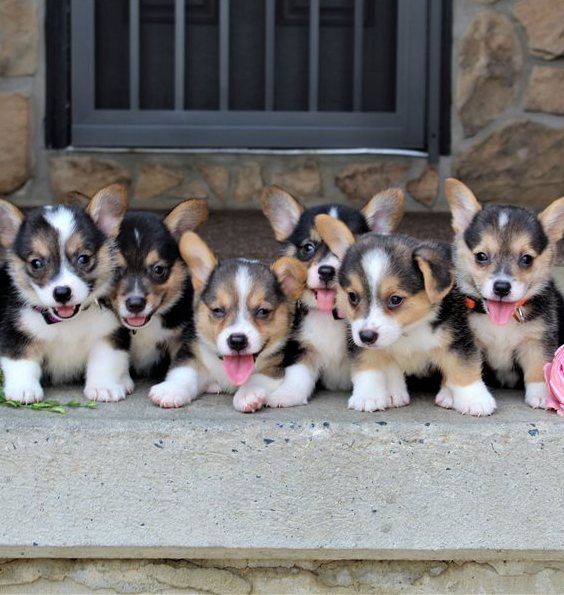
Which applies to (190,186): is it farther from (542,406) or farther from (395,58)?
(542,406)

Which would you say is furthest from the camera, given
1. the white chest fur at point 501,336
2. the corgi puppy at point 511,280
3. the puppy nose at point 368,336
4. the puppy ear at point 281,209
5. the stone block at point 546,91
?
the stone block at point 546,91

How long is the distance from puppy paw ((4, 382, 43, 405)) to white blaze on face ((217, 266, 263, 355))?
68 cm

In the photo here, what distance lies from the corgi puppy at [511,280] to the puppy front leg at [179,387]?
104 cm

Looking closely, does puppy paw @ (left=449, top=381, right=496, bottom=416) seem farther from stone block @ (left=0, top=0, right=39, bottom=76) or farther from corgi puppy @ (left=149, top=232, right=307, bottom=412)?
stone block @ (left=0, top=0, right=39, bottom=76)

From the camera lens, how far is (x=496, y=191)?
663cm

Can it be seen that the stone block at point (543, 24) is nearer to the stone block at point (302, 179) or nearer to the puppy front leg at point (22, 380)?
the stone block at point (302, 179)

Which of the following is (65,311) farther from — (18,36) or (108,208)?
(18,36)

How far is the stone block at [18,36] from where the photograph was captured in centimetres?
641

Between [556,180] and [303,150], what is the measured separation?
168cm

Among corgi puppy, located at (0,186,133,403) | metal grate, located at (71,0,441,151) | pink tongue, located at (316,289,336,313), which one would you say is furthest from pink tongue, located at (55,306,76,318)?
metal grate, located at (71,0,441,151)

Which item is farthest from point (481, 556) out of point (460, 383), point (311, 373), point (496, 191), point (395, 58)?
point (395, 58)

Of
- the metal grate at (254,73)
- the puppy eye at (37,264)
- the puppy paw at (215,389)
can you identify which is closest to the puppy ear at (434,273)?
the puppy paw at (215,389)

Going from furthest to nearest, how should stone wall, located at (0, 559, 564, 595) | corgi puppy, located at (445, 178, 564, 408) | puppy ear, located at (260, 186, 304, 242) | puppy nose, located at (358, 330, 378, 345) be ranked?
1. puppy ear, located at (260, 186, 304, 242)
2. corgi puppy, located at (445, 178, 564, 408)
3. stone wall, located at (0, 559, 564, 595)
4. puppy nose, located at (358, 330, 378, 345)

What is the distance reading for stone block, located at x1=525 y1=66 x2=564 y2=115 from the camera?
6.54m
